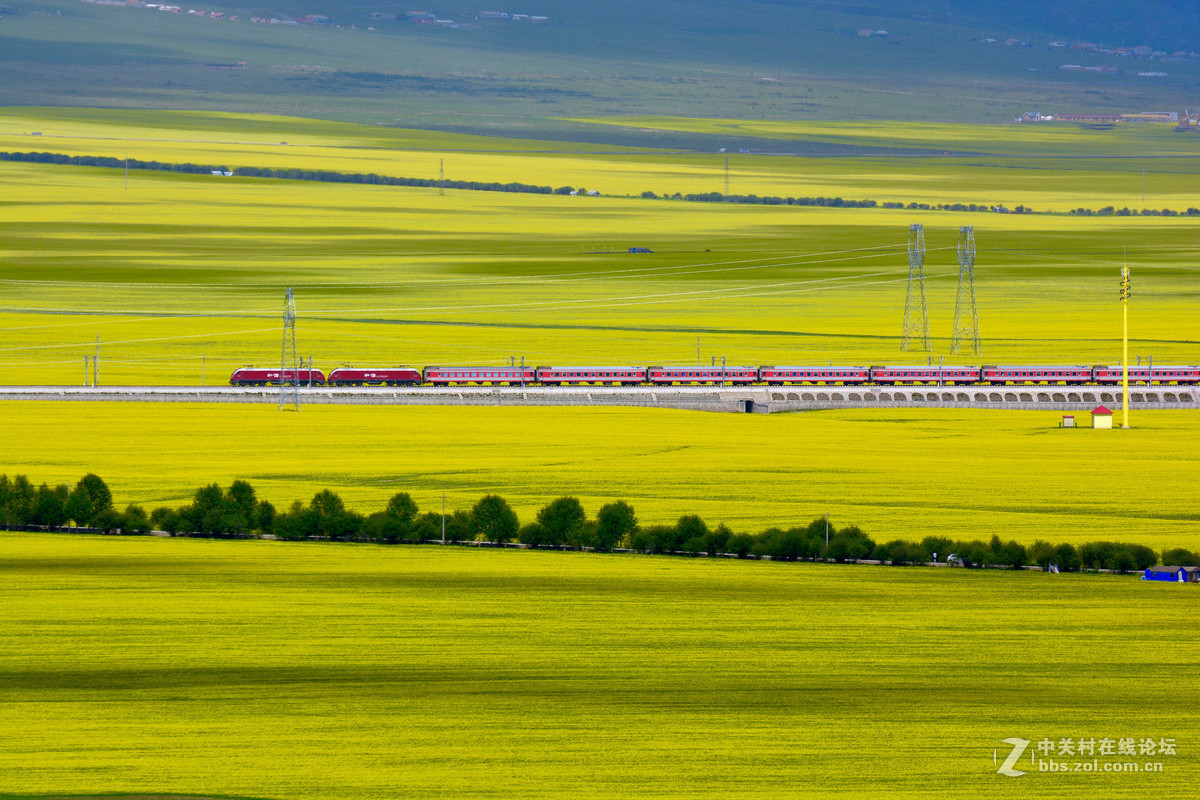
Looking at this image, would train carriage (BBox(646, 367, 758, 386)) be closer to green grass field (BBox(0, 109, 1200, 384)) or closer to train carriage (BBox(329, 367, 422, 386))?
green grass field (BBox(0, 109, 1200, 384))

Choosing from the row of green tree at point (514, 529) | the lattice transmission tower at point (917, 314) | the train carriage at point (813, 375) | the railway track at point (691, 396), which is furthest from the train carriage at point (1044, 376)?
the row of green tree at point (514, 529)

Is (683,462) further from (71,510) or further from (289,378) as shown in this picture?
(289,378)

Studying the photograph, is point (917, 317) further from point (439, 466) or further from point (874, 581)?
point (874, 581)

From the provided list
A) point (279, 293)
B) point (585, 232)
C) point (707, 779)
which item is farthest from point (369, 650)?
point (585, 232)

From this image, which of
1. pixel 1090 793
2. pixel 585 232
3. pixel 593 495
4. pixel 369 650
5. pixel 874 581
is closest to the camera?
pixel 1090 793

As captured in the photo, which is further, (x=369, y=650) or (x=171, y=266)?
(x=171, y=266)

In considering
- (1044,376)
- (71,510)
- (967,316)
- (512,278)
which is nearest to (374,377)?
(1044,376)

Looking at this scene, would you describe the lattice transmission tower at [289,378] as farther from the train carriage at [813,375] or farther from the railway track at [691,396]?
the train carriage at [813,375]
